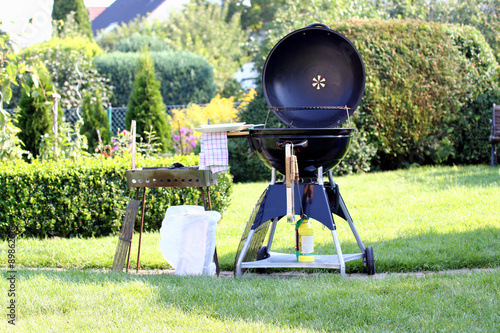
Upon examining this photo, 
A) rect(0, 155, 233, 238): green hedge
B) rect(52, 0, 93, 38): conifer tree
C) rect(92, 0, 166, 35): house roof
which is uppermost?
rect(92, 0, 166, 35): house roof

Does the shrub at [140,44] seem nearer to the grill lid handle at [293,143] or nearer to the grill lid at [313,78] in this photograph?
the grill lid at [313,78]

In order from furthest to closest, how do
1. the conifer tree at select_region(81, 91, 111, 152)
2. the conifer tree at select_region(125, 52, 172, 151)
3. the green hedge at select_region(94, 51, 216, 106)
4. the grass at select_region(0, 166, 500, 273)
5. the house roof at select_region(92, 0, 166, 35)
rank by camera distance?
1. the house roof at select_region(92, 0, 166, 35)
2. the green hedge at select_region(94, 51, 216, 106)
3. the conifer tree at select_region(81, 91, 111, 152)
4. the conifer tree at select_region(125, 52, 172, 151)
5. the grass at select_region(0, 166, 500, 273)

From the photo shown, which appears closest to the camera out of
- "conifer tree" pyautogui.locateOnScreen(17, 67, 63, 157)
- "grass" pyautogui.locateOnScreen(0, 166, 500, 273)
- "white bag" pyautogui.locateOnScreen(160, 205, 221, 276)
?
"white bag" pyautogui.locateOnScreen(160, 205, 221, 276)

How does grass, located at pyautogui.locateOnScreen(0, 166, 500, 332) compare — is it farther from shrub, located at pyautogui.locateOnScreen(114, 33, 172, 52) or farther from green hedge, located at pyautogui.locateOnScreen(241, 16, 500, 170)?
shrub, located at pyautogui.locateOnScreen(114, 33, 172, 52)

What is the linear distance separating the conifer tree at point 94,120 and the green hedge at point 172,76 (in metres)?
5.74

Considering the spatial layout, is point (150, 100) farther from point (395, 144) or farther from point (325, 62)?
point (325, 62)

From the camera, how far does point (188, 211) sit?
423cm

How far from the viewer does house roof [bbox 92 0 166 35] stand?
32719 millimetres

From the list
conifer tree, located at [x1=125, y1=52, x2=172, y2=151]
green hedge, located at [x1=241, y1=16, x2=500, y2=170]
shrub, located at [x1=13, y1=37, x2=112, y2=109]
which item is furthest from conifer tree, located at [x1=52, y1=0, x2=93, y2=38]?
green hedge, located at [x1=241, y1=16, x2=500, y2=170]

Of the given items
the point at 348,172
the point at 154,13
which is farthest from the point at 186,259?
the point at 154,13

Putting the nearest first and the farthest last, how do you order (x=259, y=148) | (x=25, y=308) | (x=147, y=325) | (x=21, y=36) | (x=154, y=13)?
(x=147, y=325), (x=25, y=308), (x=259, y=148), (x=21, y=36), (x=154, y=13)

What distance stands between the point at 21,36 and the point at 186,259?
132 inches

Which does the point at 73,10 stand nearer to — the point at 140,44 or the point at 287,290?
the point at 140,44

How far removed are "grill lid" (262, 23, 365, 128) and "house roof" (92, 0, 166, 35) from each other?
2974 centimetres
